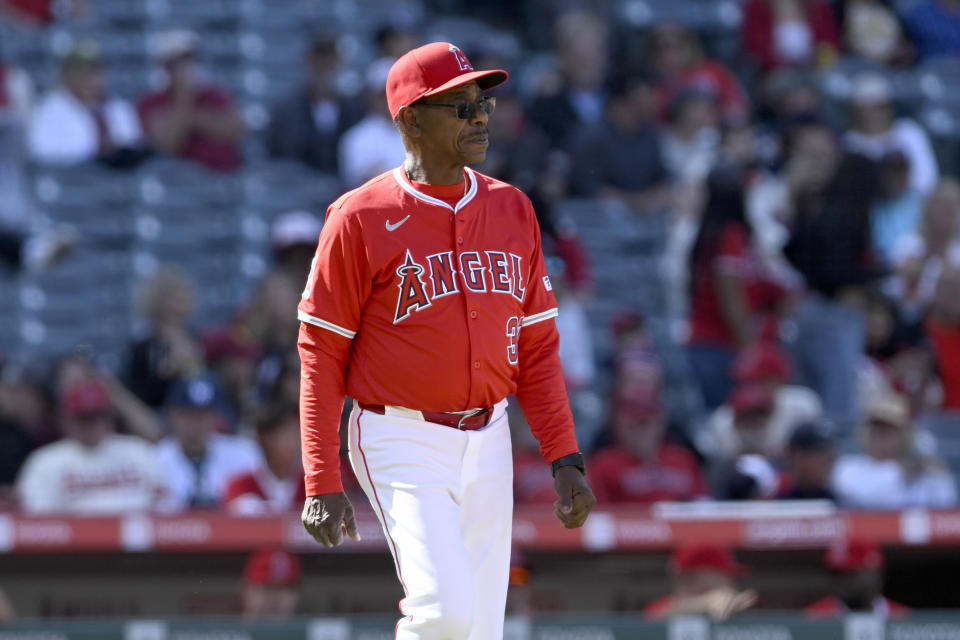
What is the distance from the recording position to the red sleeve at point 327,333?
3.56 meters

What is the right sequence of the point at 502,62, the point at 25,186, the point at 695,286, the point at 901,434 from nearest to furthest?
the point at 901,434
the point at 695,286
the point at 25,186
the point at 502,62

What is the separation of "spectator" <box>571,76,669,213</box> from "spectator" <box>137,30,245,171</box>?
2046mm

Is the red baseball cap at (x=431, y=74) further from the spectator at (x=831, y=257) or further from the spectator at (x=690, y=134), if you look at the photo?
the spectator at (x=690, y=134)

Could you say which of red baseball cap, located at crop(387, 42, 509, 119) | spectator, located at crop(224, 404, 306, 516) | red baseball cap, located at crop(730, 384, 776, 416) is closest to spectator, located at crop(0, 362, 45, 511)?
spectator, located at crop(224, 404, 306, 516)

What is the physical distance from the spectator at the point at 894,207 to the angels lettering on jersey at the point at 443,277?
576cm

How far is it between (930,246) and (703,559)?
3.85m

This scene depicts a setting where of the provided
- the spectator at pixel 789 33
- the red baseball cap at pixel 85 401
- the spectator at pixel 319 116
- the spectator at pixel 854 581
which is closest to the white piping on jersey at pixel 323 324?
the spectator at pixel 854 581

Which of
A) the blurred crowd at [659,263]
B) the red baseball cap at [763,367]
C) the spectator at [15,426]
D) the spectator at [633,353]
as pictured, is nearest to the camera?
the blurred crowd at [659,263]

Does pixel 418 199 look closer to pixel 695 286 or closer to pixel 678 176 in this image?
pixel 695 286

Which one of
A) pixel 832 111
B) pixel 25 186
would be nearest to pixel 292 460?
pixel 25 186

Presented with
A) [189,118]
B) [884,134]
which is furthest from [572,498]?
[884,134]

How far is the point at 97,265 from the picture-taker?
8.77m

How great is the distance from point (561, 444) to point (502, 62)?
19.5 feet

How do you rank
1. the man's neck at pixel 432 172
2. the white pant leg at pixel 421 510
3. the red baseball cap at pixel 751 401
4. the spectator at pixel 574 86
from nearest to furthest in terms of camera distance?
the white pant leg at pixel 421 510 < the man's neck at pixel 432 172 < the red baseball cap at pixel 751 401 < the spectator at pixel 574 86
